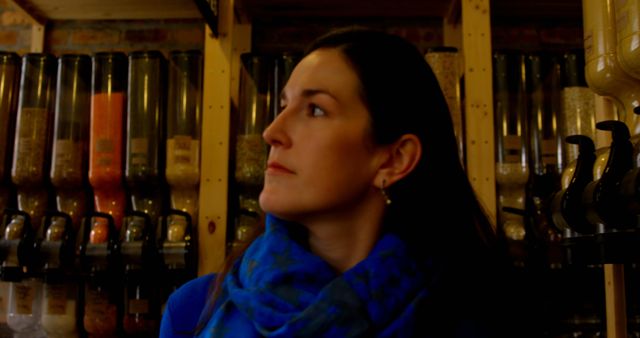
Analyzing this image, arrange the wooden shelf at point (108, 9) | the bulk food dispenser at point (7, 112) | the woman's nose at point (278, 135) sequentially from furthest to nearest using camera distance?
the wooden shelf at point (108, 9), the bulk food dispenser at point (7, 112), the woman's nose at point (278, 135)

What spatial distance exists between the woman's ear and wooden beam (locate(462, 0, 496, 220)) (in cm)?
70

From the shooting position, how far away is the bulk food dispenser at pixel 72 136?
1.78 metres

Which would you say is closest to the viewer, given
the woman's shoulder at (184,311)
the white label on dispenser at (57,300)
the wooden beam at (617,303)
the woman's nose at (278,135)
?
the woman's nose at (278,135)

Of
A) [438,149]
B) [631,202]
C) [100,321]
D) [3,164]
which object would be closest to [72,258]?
[100,321]

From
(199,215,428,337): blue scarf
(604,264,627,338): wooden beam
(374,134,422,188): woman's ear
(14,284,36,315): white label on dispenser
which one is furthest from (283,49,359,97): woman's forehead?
(14,284,36,315): white label on dispenser

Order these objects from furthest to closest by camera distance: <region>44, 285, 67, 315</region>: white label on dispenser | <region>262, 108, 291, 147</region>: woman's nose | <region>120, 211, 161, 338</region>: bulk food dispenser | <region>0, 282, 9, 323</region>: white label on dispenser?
<region>0, 282, 9, 323</region>: white label on dispenser → <region>44, 285, 67, 315</region>: white label on dispenser → <region>120, 211, 161, 338</region>: bulk food dispenser → <region>262, 108, 291, 147</region>: woman's nose

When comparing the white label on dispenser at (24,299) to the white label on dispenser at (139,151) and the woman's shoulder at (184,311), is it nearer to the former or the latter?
the white label on dispenser at (139,151)

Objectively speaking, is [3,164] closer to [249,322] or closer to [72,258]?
[72,258]

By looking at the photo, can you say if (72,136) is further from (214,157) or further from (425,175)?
(425,175)

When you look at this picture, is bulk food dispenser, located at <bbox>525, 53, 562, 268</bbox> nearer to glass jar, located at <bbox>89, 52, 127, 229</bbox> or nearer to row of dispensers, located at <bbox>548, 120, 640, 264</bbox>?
row of dispensers, located at <bbox>548, 120, 640, 264</bbox>

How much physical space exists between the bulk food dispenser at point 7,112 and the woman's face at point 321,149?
1.25 m

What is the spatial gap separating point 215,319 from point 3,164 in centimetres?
123

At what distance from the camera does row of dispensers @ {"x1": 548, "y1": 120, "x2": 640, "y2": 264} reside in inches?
31.1

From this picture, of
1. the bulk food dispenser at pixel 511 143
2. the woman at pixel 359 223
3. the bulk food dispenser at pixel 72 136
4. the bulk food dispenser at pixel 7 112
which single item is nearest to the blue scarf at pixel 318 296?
the woman at pixel 359 223
